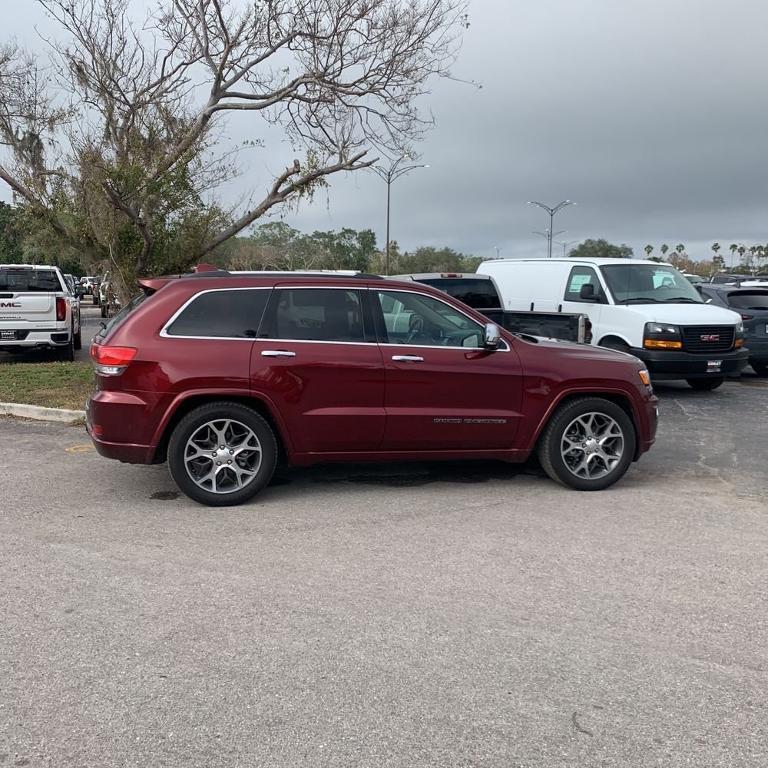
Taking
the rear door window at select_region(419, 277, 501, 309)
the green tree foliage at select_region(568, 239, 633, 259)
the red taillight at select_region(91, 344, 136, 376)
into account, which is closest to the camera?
the red taillight at select_region(91, 344, 136, 376)

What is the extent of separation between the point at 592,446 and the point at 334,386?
7.45 ft

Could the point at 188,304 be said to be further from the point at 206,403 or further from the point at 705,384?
the point at 705,384

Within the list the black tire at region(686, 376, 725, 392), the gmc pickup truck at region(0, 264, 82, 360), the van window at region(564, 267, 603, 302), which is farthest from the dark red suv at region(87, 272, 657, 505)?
the gmc pickup truck at region(0, 264, 82, 360)

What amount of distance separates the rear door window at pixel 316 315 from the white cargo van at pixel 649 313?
669 cm

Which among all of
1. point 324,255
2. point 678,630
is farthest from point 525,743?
point 324,255

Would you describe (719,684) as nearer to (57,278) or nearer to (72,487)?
(72,487)

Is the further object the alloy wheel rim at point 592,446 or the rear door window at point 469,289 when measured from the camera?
the rear door window at point 469,289

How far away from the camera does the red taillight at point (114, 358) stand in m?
6.06

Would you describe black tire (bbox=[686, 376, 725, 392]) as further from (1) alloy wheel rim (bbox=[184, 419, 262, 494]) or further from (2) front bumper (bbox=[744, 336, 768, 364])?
(1) alloy wheel rim (bbox=[184, 419, 262, 494])

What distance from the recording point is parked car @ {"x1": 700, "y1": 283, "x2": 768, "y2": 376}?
14.5 m

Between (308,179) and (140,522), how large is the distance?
27.4 feet

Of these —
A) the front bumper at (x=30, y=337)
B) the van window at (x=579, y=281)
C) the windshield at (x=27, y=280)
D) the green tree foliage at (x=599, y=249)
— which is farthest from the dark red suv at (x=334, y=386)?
the green tree foliage at (x=599, y=249)

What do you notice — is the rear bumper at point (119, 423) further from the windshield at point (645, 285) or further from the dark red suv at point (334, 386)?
the windshield at point (645, 285)

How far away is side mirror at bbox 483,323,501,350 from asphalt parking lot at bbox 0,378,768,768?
1229 mm
